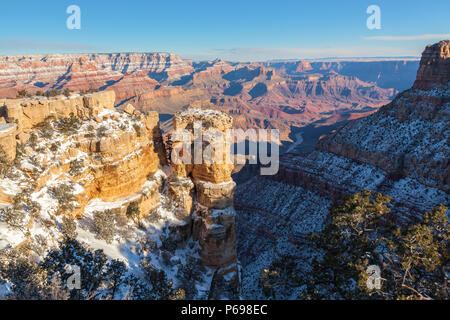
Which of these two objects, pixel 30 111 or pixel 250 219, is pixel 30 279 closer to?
pixel 30 111

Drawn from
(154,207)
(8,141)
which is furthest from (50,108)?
(154,207)

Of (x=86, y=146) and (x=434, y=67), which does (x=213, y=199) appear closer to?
(x=86, y=146)

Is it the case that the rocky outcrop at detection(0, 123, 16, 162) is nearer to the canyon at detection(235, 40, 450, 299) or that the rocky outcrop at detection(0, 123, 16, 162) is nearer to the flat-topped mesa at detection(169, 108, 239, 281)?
the flat-topped mesa at detection(169, 108, 239, 281)

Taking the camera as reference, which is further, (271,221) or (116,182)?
(271,221)

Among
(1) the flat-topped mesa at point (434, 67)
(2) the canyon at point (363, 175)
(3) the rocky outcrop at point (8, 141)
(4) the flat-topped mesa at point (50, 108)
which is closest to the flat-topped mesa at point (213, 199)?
(4) the flat-topped mesa at point (50, 108)
